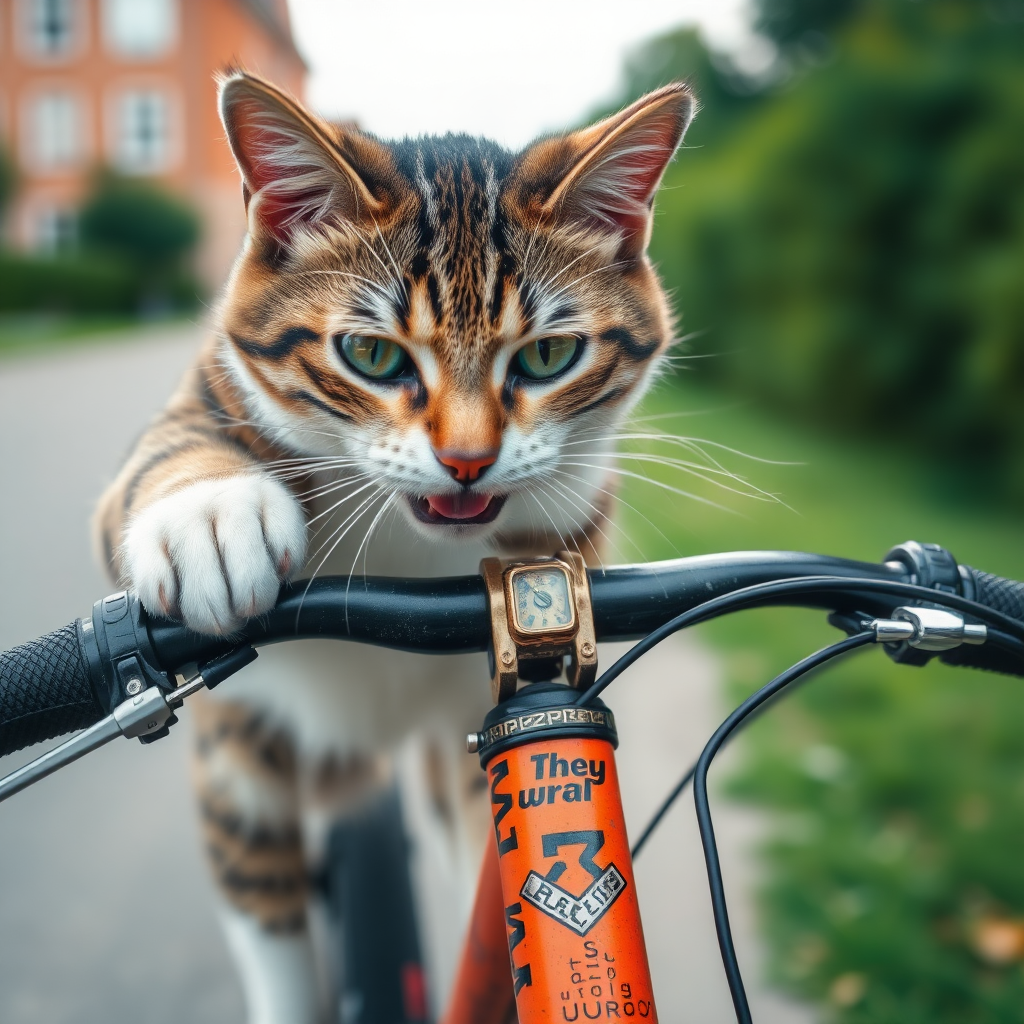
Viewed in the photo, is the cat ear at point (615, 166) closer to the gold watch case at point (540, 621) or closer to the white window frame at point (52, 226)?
the gold watch case at point (540, 621)

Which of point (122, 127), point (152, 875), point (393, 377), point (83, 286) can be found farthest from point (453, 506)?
point (122, 127)

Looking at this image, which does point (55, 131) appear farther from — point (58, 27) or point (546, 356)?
point (546, 356)

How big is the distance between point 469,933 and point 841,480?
5069mm

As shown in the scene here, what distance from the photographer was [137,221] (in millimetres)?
21203

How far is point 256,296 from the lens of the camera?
122 cm

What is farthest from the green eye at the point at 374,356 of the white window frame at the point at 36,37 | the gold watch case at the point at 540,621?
the white window frame at the point at 36,37

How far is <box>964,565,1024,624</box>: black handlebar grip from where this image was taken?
928mm

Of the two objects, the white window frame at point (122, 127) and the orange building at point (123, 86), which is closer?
the orange building at point (123, 86)

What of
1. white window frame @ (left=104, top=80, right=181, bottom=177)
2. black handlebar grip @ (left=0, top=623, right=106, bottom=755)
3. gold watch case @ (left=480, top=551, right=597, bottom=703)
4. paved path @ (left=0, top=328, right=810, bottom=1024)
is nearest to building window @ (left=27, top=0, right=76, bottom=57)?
white window frame @ (left=104, top=80, right=181, bottom=177)

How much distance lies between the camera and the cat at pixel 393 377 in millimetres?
1018

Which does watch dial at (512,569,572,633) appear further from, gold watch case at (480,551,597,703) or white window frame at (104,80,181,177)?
white window frame at (104,80,181,177)

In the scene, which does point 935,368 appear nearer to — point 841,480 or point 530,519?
point 841,480

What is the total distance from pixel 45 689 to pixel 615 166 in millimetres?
891

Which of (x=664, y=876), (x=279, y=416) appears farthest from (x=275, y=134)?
(x=664, y=876)
